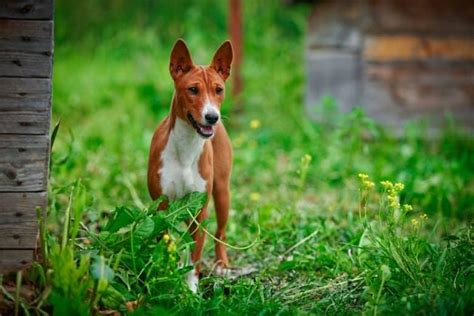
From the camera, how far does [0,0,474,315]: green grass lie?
135 inches


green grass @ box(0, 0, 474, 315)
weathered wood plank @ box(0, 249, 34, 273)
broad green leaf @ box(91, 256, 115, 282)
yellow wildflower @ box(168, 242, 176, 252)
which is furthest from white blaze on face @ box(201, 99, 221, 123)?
weathered wood plank @ box(0, 249, 34, 273)

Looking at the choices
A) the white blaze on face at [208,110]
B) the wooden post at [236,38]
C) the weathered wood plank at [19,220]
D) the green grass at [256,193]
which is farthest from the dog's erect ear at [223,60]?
the wooden post at [236,38]

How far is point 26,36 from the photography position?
3.43 meters

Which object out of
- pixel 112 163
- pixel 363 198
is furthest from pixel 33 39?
pixel 112 163

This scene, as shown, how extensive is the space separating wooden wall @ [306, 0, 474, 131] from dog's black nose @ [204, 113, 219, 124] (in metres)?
4.30

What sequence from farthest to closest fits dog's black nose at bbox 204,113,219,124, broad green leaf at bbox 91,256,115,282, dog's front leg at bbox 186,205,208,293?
dog's front leg at bbox 186,205,208,293
dog's black nose at bbox 204,113,219,124
broad green leaf at bbox 91,256,115,282

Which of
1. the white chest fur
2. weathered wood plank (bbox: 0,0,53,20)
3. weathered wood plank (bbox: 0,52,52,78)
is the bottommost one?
the white chest fur

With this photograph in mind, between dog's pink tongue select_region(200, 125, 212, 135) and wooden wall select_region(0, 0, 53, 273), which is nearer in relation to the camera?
wooden wall select_region(0, 0, 53, 273)

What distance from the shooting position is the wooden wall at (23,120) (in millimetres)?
3408

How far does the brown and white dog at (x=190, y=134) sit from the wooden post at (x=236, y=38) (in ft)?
15.4

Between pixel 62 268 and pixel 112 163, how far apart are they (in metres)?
3.18

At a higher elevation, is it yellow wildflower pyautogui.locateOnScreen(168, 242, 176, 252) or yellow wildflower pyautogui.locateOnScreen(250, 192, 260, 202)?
yellow wildflower pyautogui.locateOnScreen(168, 242, 176, 252)

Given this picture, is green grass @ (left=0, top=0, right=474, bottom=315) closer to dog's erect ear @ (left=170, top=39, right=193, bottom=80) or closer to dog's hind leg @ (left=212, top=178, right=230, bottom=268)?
dog's hind leg @ (left=212, top=178, right=230, bottom=268)

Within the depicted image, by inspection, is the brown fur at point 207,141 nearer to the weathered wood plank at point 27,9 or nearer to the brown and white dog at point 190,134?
the brown and white dog at point 190,134
